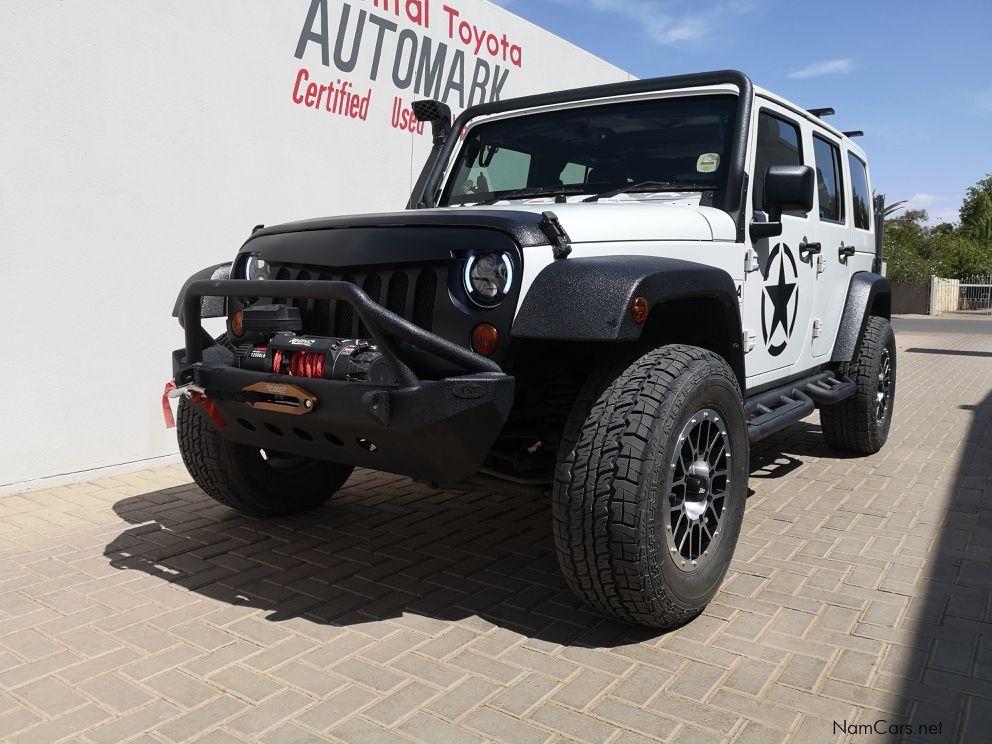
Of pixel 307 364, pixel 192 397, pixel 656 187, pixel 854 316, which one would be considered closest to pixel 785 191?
pixel 656 187

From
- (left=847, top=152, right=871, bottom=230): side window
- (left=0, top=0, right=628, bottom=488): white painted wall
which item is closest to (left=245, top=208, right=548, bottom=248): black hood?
(left=0, top=0, right=628, bottom=488): white painted wall

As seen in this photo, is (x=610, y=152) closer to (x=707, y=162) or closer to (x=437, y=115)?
(x=707, y=162)

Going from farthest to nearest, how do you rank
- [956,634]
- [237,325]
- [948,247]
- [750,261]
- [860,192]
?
[948,247]
[860,192]
[750,261]
[237,325]
[956,634]

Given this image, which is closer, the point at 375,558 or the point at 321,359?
the point at 321,359

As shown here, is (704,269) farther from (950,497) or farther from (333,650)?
(950,497)

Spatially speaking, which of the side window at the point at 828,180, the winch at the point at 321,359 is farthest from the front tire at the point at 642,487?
the side window at the point at 828,180

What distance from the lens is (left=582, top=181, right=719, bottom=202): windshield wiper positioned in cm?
364

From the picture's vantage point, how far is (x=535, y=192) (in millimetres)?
3893

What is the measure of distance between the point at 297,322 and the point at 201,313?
0.50m

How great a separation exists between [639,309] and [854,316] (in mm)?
3088

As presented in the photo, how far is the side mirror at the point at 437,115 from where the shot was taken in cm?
425

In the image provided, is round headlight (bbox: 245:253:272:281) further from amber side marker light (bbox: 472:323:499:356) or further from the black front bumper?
amber side marker light (bbox: 472:323:499:356)

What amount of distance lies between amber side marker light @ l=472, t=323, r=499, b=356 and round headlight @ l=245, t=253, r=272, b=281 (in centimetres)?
105

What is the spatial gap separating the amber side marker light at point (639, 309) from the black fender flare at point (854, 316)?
2900mm
